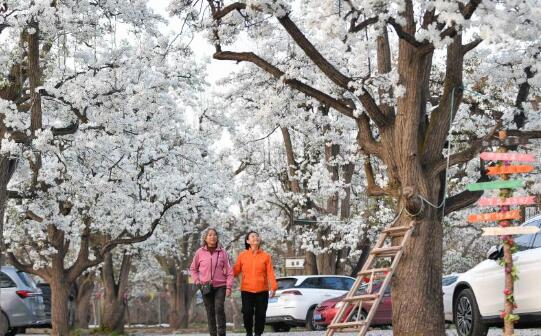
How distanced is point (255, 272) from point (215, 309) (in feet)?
2.65

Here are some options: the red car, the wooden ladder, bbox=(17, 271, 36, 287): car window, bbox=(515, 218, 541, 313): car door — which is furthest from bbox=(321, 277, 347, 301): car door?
bbox=(515, 218, 541, 313): car door

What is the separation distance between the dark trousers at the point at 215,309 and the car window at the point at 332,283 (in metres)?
12.0

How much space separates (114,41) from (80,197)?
7264 millimetres

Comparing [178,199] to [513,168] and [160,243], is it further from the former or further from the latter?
[513,168]

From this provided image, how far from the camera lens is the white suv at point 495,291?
12438 mm

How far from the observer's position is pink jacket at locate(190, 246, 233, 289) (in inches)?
564

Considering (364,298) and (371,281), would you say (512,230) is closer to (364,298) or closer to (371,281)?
(364,298)

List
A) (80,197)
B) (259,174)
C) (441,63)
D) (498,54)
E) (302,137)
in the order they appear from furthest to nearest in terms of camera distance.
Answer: (259,174)
(302,137)
(80,197)
(441,63)
(498,54)

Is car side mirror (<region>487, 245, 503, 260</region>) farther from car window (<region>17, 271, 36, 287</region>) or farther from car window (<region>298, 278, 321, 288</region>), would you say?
car window (<region>298, 278, 321, 288</region>)

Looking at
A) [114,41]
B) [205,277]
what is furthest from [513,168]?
[114,41]

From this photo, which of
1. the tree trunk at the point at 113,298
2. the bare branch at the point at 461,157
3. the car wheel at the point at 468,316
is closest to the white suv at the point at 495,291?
the car wheel at the point at 468,316

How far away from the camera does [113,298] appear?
113 ft

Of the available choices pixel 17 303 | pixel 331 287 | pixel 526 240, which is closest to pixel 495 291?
pixel 526 240

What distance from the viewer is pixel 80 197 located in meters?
25.7
